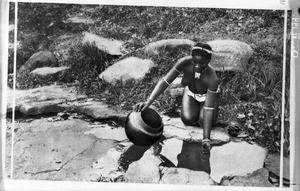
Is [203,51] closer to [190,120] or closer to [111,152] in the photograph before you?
[190,120]

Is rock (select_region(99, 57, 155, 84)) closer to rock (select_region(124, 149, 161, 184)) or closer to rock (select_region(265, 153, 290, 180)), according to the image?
rock (select_region(124, 149, 161, 184))

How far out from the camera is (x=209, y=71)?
178 centimetres

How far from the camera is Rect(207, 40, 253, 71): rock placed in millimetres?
1786

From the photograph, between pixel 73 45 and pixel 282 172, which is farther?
pixel 73 45

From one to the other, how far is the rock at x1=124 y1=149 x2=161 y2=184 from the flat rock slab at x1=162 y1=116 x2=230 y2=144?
0.13 m

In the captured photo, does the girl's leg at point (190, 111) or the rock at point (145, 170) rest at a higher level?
the girl's leg at point (190, 111)

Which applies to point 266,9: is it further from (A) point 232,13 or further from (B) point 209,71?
(B) point 209,71

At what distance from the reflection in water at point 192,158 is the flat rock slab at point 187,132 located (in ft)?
0.11

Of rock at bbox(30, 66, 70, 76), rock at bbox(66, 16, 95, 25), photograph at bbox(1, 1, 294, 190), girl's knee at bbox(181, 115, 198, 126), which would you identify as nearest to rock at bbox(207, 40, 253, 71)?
photograph at bbox(1, 1, 294, 190)

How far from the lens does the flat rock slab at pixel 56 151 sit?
178 cm

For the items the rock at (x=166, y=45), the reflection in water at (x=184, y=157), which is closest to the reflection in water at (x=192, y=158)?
→ the reflection in water at (x=184, y=157)

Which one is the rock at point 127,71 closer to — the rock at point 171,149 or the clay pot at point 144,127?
the clay pot at point 144,127

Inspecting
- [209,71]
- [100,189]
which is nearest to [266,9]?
[209,71]

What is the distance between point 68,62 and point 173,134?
61 cm
